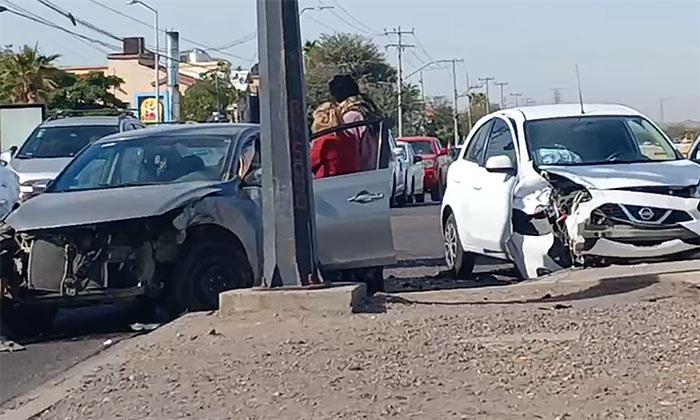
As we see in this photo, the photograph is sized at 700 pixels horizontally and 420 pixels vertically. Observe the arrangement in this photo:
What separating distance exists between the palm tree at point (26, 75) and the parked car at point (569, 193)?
4462cm

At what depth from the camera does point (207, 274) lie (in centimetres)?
983

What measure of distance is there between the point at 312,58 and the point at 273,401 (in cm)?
6518

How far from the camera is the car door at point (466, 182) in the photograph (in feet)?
41.2

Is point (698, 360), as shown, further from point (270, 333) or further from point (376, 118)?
point (376, 118)

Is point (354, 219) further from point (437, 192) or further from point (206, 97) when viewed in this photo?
point (206, 97)

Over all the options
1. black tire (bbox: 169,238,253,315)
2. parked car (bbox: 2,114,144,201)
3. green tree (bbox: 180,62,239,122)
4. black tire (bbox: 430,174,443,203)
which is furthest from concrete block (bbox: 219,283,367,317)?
green tree (bbox: 180,62,239,122)

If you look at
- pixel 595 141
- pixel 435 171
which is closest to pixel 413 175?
pixel 435 171

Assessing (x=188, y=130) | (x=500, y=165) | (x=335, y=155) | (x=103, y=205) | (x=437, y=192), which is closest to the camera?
(x=103, y=205)

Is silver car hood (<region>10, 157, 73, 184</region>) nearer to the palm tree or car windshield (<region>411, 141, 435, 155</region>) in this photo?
car windshield (<region>411, 141, 435, 155</region>)

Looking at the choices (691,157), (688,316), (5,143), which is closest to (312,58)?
(5,143)

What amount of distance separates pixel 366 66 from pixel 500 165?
2625 inches

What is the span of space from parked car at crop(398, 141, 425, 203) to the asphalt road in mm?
13459

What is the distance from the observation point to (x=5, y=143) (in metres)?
33.9

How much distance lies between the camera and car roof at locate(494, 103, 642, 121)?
40.3 feet
